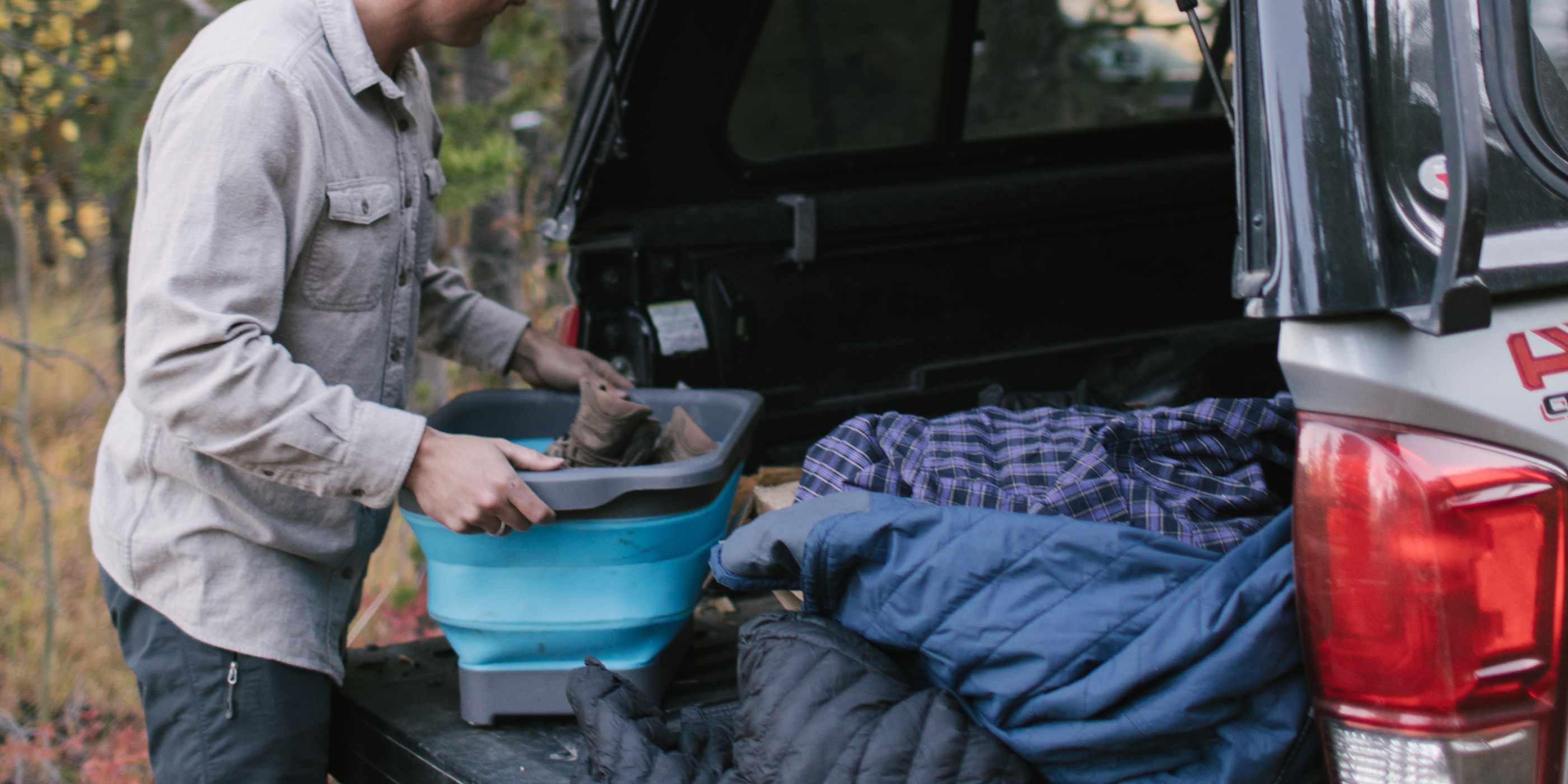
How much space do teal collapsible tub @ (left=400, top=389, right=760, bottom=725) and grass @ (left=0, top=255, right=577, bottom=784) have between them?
2092 mm

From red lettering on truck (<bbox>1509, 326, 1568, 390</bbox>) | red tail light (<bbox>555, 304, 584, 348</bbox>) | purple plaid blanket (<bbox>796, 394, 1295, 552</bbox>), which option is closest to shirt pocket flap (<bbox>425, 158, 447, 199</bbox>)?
red tail light (<bbox>555, 304, 584, 348</bbox>)

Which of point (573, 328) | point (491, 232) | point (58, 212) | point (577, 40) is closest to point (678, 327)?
point (573, 328)

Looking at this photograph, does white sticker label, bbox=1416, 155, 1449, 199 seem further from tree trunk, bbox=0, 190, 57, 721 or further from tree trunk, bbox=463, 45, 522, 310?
tree trunk, bbox=463, 45, 522, 310

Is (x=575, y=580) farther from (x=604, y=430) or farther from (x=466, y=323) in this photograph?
(x=466, y=323)

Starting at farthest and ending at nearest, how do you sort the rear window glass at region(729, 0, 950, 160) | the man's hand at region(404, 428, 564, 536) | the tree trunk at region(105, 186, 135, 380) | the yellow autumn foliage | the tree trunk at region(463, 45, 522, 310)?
the tree trunk at region(463, 45, 522, 310), the tree trunk at region(105, 186, 135, 380), the yellow autumn foliage, the rear window glass at region(729, 0, 950, 160), the man's hand at region(404, 428, 564, 536)

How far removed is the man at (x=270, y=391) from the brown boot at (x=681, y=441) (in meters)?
0.34

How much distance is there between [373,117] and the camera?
198 centimetres

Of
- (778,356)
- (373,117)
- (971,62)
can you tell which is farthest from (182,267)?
(971,62)

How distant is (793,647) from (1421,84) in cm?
87

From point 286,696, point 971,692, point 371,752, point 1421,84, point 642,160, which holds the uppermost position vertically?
point 1421,84

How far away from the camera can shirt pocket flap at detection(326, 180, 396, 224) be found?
6.12ft

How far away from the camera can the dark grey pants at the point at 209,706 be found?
6.16ft

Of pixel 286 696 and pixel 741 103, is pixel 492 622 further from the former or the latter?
pixel 741 103

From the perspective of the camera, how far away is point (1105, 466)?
Answer: 1733 millimetres
